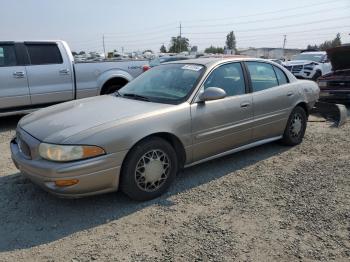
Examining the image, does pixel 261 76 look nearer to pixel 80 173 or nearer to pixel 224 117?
pixel 224 117

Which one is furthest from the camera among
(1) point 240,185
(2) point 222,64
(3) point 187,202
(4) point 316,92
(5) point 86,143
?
(4) point 316,92

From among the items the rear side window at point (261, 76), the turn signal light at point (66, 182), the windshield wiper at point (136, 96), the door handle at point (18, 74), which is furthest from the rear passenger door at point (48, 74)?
the turn signal light at point (66, 182)

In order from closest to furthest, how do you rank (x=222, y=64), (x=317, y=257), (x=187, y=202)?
(x=317, y=257), (x=187, y=202), (x=222, y=64)

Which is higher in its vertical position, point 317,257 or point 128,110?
point 128,110

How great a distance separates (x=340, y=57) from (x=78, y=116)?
8.24m

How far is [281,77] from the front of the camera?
18.7 feet

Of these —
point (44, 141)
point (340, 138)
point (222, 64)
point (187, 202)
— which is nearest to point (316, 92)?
point (340, 138)

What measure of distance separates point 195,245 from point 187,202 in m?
0.84

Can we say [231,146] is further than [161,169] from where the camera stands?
Yes

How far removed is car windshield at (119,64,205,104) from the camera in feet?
14.5

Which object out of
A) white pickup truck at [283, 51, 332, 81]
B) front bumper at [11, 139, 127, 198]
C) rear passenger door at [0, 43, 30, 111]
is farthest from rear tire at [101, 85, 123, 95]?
white pickup truck at [283, 51, 332, 81]

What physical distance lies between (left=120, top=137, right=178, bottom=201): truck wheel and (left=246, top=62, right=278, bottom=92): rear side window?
180cm

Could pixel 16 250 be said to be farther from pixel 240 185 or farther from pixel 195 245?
pixel 240 185

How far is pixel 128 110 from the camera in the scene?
4.03m
